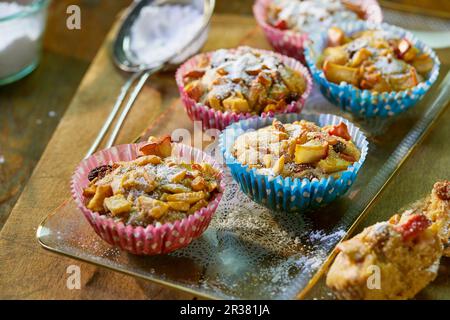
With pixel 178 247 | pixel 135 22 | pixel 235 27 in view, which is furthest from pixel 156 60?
pixel 178 247

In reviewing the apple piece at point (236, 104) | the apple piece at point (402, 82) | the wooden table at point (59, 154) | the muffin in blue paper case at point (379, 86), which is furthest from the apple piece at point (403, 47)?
the apple piece at point (236, 104)

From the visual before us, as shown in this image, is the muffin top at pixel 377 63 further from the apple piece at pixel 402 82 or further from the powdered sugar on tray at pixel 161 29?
the powdered sugar on tray at pixel 161 29

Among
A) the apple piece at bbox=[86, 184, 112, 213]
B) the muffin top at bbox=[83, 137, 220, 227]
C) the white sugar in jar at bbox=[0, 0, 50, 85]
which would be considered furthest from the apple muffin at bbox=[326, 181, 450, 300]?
the white sugar in jar at bbox=[0, 0, 50, 85]

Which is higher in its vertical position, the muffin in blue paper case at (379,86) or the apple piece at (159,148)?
the apple piece at (159,148)

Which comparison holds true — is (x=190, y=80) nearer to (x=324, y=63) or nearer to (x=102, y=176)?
(x=324, y=63)

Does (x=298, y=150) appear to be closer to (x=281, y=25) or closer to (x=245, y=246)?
(x=245, y=246)

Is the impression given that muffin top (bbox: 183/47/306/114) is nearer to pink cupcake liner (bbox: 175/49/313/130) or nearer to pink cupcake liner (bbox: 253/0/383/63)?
pink cupcake liner (bbox: 175/49/313/130)
